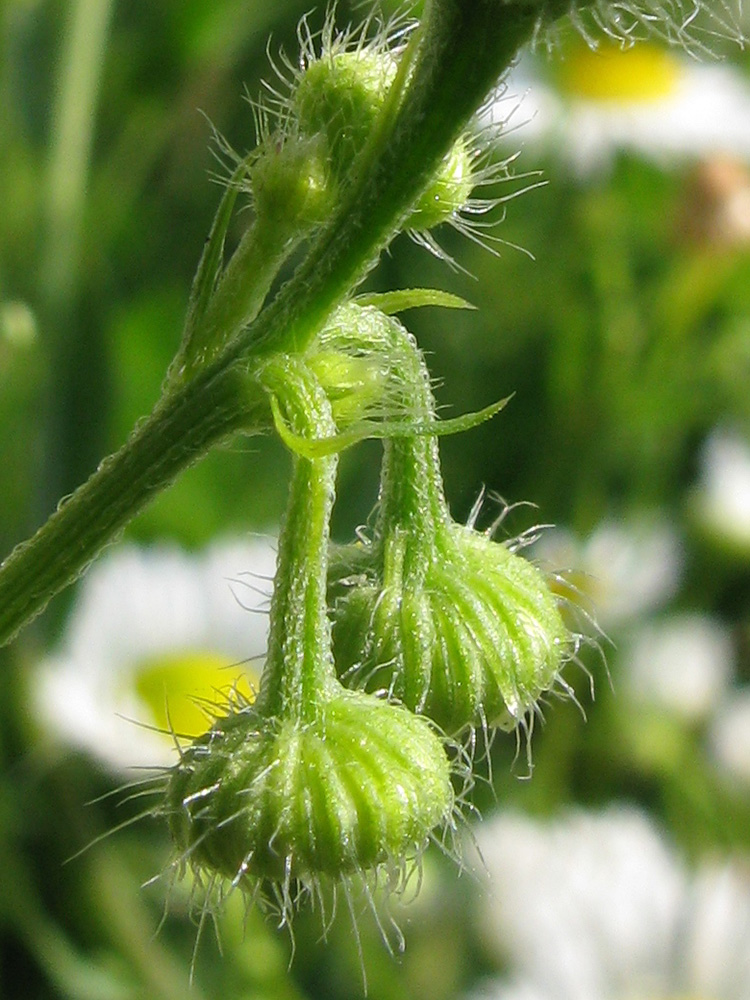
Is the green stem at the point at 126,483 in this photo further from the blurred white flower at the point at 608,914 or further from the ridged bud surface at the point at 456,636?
the blurred white flower at the point at 608,914

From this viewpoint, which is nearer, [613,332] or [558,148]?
[613,332]

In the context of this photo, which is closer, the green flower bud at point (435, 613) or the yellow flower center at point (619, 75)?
the green flower bud at point (435, 613)

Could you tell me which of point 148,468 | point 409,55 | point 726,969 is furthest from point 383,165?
point 726,969

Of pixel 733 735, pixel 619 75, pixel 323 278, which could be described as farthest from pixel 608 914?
pixel 323 278

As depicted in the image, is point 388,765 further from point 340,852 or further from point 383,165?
point 383,165

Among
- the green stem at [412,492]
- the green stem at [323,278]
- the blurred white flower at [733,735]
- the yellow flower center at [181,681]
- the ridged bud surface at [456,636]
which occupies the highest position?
the green stem at [323,278]

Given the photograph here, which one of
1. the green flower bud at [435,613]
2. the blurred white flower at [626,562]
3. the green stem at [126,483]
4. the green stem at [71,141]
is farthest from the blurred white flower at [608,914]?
the green stem at [126,483]
